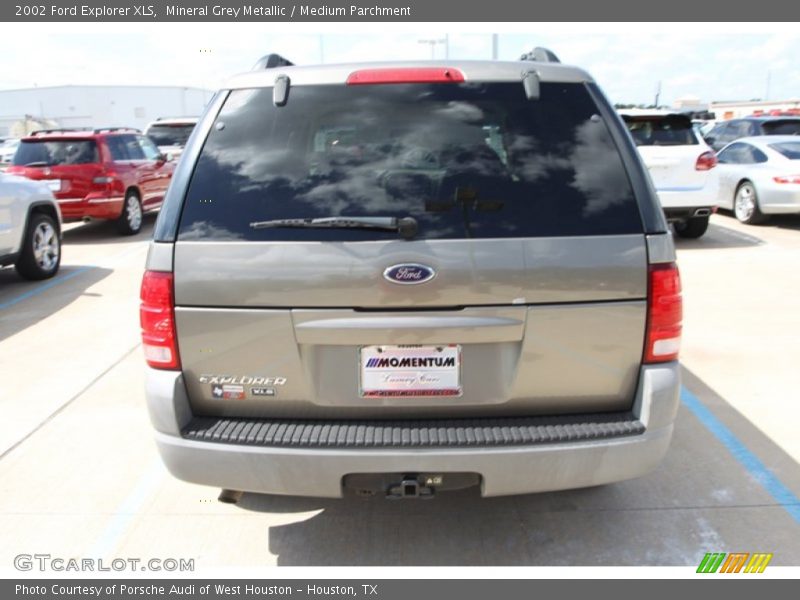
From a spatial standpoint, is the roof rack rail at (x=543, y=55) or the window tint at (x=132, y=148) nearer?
the roof rack rail at (x=543, y=55)

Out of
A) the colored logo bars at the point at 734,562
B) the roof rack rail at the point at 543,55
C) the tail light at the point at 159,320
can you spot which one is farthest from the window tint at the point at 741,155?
the tail light at the point at 159,320

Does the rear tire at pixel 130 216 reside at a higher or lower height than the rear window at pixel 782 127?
lower

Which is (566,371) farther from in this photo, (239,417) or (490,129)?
(239,417)

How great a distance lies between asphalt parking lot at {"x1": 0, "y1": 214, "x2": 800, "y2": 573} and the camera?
10.0 feet

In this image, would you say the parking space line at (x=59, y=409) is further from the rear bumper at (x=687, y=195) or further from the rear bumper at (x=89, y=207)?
the rear bumper at (x=687, y=195)

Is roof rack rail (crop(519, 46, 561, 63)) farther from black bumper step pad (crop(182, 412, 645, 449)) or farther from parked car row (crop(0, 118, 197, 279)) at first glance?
parked car row (crop(0, 118, 197, 279))

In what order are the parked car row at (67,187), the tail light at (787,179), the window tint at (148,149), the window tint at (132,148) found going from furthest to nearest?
1. the window tint at (148,149)
2. the window tint at (132,148)
3. the tail light at (787,179)
4. the parked car row at (67,187)

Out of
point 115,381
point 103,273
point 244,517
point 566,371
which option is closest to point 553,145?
point 566,371

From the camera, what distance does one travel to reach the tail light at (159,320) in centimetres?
255

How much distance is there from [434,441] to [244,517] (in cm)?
133

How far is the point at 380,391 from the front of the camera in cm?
256

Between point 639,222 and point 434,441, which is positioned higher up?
point 639,222

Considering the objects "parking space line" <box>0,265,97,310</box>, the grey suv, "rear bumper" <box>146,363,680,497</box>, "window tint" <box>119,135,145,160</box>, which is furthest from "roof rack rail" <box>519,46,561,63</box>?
"window tint" <box>119,135,145,160</box>

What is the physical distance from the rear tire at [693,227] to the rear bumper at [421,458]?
839 cm
